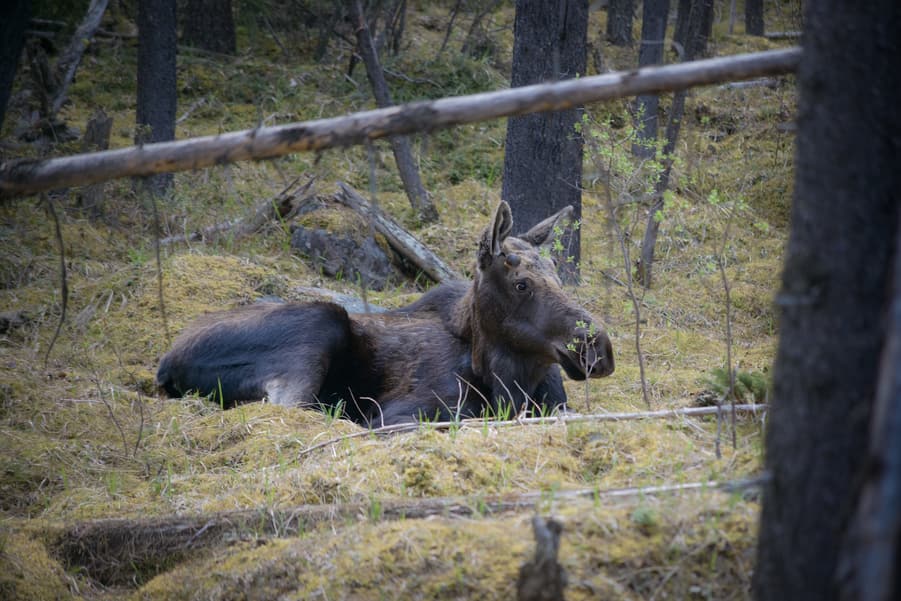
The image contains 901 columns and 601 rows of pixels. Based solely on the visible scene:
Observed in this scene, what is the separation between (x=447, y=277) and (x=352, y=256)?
3.79ft

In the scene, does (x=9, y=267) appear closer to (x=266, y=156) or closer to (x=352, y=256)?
(x=352, y=256)

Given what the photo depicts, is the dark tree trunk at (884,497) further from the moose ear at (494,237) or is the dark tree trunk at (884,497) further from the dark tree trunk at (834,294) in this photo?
the moose ear at (494,237)

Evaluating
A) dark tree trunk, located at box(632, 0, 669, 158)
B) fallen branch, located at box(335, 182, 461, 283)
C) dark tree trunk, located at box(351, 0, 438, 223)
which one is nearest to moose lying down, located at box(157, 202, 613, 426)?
fallen branch, located at box(335, 182, 461, 283)

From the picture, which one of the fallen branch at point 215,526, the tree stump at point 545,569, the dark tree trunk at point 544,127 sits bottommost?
the fallen branch at point 215,526

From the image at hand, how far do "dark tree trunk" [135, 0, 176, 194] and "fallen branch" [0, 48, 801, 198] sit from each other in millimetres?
8675

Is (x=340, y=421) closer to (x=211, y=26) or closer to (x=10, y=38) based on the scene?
(x=10, y=38)

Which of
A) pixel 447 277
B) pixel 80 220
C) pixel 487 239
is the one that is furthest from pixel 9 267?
pixel 487 239

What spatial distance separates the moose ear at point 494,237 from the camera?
7.33m

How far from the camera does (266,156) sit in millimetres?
4039

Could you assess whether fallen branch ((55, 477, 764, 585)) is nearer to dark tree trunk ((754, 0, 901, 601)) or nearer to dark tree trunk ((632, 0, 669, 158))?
dark tree trunk ((754, 0, 901, 601))

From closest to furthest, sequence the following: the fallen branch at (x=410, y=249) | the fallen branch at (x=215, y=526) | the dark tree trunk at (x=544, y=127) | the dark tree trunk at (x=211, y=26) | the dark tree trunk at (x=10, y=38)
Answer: the fallen branch at (x=215, y=526), the dark tree trunk at (x=10, y=38), the dark tree trunk at (x=544, y=127), the fallen branch at (x=410, y=249), the dark tree trunk at (x=211, y=26)

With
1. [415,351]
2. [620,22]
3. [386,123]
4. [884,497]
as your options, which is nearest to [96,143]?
[415,351]

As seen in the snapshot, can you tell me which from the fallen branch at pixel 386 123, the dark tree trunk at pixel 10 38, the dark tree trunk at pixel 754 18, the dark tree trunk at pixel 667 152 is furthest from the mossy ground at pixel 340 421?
the dark tree trunk at pixel 754 18

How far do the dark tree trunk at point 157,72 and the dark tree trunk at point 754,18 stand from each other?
13.1 meters
